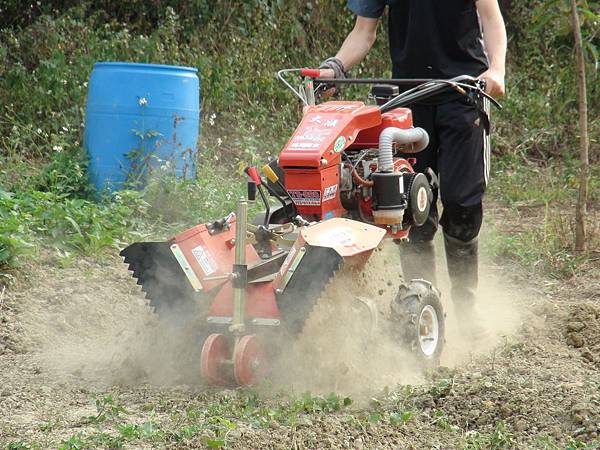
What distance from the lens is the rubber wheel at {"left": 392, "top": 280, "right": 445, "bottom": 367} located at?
4.08m

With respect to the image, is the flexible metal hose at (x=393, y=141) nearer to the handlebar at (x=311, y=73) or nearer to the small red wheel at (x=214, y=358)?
the handlebar at (x=311, y=73)

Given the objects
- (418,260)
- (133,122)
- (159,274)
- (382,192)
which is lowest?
(418,260)

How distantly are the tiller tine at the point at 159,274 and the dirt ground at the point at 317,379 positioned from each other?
108mm

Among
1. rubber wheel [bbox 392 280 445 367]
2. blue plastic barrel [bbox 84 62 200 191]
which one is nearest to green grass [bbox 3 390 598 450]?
rubber wheel [bbox 392 280 445 367]

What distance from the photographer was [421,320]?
425 centimetres

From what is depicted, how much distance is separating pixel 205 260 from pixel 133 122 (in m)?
3.51

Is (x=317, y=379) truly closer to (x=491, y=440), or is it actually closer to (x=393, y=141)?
(x=491, y=440)

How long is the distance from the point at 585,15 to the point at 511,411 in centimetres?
481

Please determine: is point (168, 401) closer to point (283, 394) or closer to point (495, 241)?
point (283, 394)

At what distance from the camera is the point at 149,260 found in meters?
3.99

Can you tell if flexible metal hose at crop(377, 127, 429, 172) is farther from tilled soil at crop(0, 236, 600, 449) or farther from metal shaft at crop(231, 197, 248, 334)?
metal shaft at crop(231, 197, 248, 334)

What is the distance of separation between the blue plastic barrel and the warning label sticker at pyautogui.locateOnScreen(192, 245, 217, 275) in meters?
3.29

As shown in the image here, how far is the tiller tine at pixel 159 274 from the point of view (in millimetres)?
3953

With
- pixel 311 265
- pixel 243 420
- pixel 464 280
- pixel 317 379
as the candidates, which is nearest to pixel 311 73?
pixel 311 265
